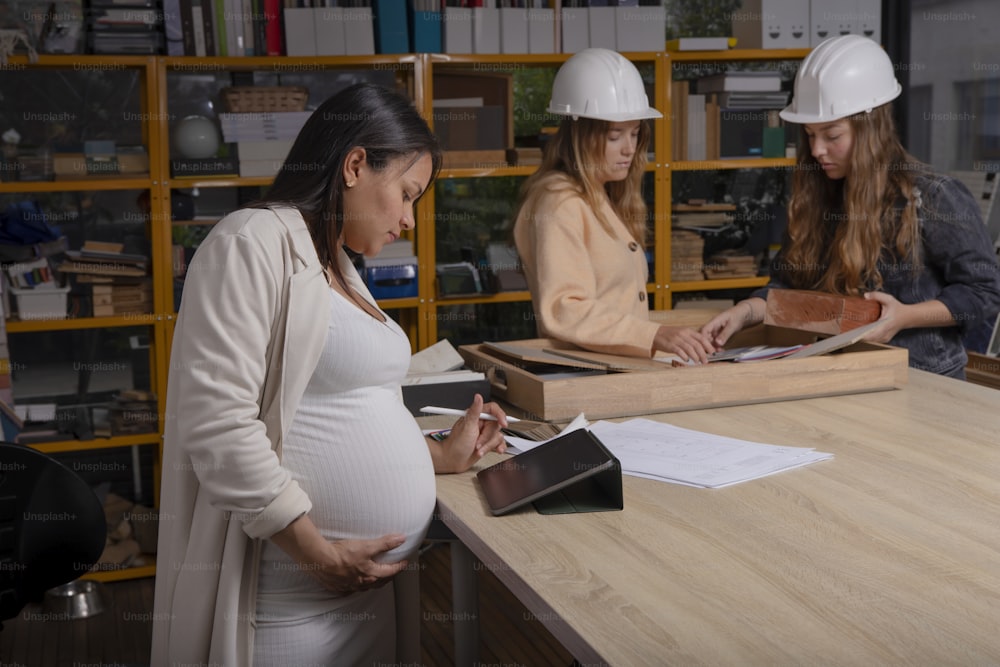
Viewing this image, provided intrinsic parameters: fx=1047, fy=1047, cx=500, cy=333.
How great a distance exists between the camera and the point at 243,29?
3988mm

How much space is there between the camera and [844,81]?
2.69 m

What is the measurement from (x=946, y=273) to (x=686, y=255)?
76.8 inches

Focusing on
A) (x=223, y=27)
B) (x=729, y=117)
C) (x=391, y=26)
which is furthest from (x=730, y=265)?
(x=223, y=27)

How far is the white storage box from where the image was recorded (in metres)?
3.85

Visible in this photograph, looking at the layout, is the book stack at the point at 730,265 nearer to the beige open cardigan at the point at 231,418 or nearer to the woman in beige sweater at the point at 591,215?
the woman in beige sweater at the point at 591,215

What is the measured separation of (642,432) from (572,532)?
541 mm

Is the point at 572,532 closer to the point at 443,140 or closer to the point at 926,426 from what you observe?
the point at 926,426

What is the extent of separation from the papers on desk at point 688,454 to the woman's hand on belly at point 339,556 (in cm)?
38

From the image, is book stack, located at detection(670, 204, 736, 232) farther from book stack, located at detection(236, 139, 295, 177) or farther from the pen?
the pen

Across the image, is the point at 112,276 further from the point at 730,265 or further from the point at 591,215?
the point at 730,265

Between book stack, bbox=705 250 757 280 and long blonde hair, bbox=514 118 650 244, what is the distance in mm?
1547

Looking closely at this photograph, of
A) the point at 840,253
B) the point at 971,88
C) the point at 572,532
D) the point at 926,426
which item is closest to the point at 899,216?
the point at 840,253

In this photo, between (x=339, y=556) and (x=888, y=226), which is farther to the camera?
(x=888, y=226)

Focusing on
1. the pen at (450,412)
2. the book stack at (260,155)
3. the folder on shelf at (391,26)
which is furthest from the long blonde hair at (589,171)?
the book stack at (260,155)
